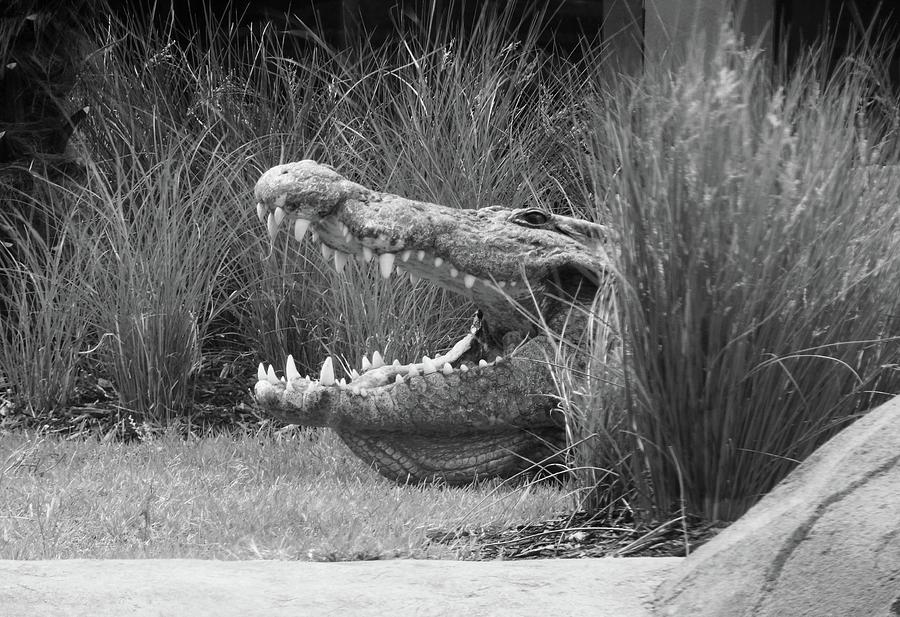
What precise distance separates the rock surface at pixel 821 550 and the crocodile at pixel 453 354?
6.61 ft

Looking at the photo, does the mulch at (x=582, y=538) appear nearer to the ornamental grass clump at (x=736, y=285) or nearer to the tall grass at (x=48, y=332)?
the ornamental grass clump at (x=736, y=285)

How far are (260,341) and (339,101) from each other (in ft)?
4.97

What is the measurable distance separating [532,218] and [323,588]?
2.55m

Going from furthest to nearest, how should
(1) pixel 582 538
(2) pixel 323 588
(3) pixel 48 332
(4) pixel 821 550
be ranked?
(3) pixel 48 332 < (1) pixel 582 538 < (2) pixel 323 588 < (4) pixel 821 550

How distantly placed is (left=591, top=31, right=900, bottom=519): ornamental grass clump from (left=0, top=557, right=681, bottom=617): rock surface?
2.08 ft

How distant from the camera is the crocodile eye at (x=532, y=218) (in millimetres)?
4383

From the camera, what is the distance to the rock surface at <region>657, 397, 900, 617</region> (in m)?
1.82

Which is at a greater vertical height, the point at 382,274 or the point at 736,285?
the point at 736,285

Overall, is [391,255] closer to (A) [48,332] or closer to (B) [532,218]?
(B) [532,218]

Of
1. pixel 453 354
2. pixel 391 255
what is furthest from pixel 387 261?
pixel 453 354

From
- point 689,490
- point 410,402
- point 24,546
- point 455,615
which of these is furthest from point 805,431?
point 24,546

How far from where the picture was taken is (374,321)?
18.9ft

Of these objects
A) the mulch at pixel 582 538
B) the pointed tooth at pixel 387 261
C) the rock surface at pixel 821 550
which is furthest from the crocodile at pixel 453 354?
the rock surface at pixel 821 550

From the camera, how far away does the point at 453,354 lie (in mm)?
4551
